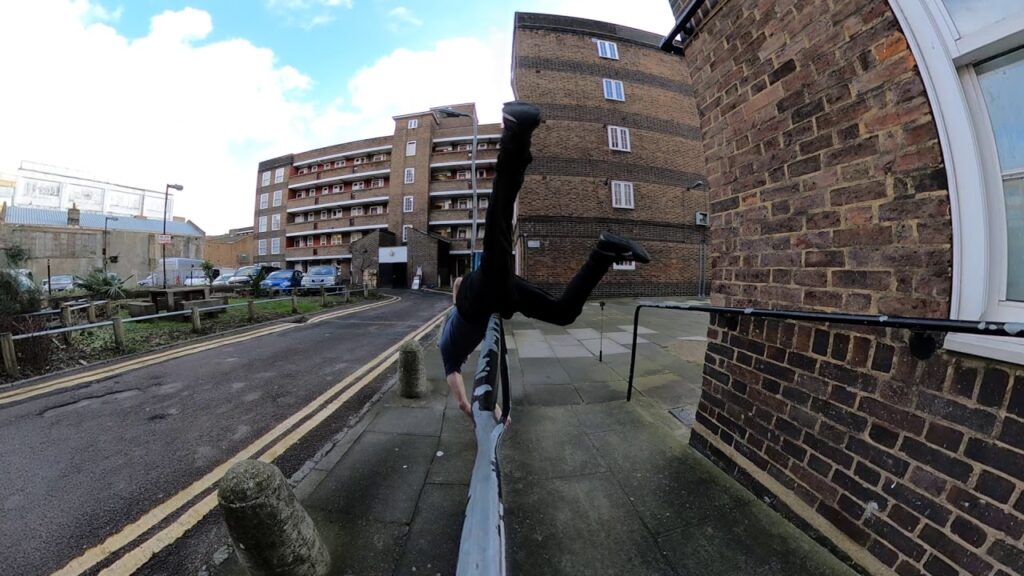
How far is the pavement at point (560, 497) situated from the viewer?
1.64m

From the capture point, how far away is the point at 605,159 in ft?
52.7

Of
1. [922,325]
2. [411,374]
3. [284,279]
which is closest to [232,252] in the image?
[284,279]

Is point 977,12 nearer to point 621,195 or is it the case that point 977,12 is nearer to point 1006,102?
point 1006,102

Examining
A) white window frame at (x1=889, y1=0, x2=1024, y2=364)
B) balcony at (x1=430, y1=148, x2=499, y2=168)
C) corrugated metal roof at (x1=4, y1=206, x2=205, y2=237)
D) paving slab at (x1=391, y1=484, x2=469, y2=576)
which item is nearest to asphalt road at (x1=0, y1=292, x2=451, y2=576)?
paving slab at (x1=391, y1=484, x2=469, y2=576)

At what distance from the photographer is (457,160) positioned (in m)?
34.4

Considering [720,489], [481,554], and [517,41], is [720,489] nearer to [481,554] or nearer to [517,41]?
[481,554]

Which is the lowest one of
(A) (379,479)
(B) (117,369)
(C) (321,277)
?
A: (B) (117,369)

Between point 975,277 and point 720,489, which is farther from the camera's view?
point 720,489

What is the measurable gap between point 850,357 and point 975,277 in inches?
21.7

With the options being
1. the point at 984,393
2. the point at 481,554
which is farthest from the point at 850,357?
the point at 481,554

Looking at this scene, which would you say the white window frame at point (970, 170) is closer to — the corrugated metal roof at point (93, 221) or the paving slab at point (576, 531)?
the paving slab at point (576, 531)

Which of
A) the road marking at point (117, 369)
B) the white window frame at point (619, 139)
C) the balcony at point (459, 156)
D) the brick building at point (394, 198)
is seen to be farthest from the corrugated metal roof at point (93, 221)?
the white window frame at point (619, 139)

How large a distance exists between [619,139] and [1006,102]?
16.7m

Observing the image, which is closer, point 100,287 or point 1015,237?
point 1015,237
